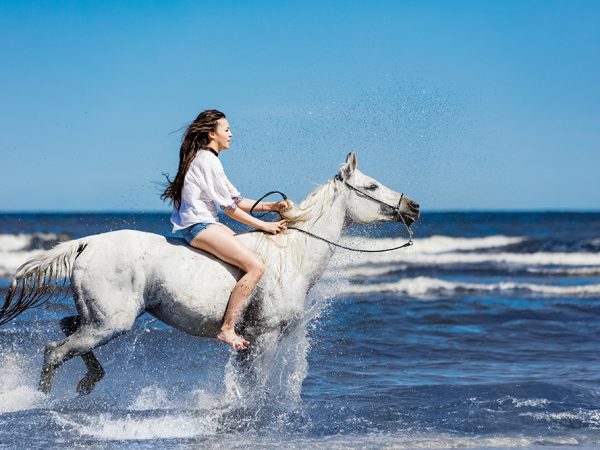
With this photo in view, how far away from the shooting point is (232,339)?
5750 millimetres

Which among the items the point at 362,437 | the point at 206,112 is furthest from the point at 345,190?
the point at 362,437

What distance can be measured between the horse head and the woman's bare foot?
1.42 metres

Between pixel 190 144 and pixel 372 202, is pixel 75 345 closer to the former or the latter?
pixel 190 144

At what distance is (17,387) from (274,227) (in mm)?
2985

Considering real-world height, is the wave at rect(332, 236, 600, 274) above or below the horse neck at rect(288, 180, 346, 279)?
below

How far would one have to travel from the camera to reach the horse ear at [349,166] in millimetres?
6188

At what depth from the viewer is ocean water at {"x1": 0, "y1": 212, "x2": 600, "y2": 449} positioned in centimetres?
600

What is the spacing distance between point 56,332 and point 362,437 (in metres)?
6.13

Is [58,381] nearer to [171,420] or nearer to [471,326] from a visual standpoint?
[171,420]

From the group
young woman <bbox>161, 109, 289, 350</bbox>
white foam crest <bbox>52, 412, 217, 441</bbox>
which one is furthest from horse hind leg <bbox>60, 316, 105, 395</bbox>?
young woman <bbox>161, 109, 289, 350</bbox>

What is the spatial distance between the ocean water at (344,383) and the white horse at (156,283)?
34 cm

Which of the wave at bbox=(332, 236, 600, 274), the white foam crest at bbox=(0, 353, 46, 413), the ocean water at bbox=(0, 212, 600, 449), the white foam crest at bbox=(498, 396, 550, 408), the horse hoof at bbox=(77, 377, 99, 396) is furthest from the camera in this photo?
the wave at bbox=(332, 236, 600, 274)

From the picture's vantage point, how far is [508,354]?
392 inches

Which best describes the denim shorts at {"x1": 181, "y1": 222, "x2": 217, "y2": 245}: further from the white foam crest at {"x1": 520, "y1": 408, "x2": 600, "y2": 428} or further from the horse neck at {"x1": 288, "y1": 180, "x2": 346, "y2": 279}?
the white foam crest at {"x1": 520, "y1": 408, "x2": 600, "y2": 428}
